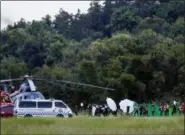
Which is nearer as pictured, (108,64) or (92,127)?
(92,127)

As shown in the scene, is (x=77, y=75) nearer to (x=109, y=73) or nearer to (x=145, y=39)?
(x=109, y=73)

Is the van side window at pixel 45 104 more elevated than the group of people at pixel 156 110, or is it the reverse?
the van side window at pixel 45 104

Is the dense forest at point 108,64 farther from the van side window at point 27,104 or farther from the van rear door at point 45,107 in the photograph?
the van side window at point 27,104

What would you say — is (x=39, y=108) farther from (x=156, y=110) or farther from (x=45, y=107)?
(x=156, y=110)

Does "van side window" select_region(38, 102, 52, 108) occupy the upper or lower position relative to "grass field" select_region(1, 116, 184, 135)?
lower

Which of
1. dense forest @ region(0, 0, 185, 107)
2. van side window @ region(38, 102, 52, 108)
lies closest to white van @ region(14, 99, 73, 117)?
van side window @ region(38, 102, 52, 108)

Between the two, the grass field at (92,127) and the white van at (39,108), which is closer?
the grass field at (92,127)

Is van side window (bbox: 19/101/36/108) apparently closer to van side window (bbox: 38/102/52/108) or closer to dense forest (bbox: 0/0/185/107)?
van side window (bbox: 38/102/52/108)

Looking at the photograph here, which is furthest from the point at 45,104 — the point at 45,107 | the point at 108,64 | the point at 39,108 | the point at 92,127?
the point at 108,64

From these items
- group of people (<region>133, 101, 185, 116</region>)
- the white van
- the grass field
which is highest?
the grass field

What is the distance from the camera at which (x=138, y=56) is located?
4831 cm

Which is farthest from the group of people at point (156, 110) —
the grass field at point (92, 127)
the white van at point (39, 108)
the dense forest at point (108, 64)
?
the grass field at point (92, 127)

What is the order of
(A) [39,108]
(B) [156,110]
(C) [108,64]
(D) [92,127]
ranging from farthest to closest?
(C) [108,64], (B) [156,110], (A) [39,108], (D) [92,127]

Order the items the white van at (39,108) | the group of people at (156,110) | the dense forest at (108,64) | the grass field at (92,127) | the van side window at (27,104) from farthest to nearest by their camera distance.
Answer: the dense forest at (108,64) < the group of people at (156,110) < the van side window at (27,104) < the white van at (39,108) < the grass field at (92,127)
